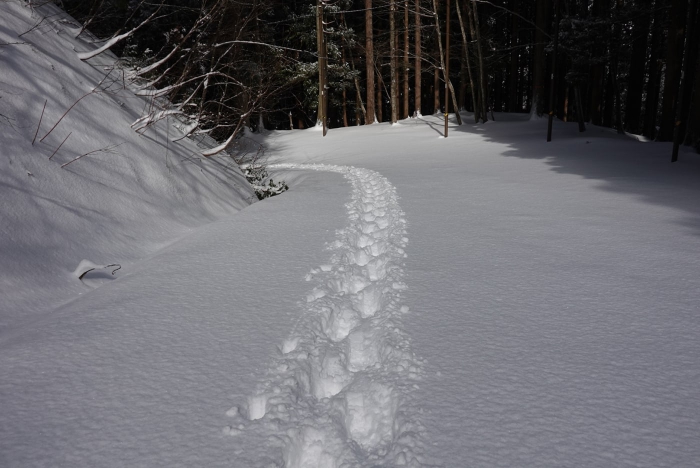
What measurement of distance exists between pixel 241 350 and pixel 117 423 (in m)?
0.73

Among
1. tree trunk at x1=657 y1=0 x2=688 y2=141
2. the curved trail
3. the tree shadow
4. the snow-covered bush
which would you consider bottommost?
the curved trail

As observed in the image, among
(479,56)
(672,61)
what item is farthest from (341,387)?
(479,56)

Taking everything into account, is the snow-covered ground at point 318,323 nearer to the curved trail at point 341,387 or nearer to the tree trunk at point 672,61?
the curved trail at point 341,387

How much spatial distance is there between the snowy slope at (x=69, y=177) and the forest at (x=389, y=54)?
0.66 metres

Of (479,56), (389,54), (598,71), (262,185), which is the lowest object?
(262,185)

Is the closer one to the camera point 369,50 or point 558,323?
point 558,323

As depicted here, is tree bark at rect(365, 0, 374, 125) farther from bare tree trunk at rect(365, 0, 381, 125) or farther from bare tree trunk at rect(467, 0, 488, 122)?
bare tree trunk at rect(467, 0, 488, 122)

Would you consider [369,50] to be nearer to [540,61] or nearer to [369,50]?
[369,50]

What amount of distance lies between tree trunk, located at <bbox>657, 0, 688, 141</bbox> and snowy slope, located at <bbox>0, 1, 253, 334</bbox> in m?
13.5

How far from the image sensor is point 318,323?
111 inches

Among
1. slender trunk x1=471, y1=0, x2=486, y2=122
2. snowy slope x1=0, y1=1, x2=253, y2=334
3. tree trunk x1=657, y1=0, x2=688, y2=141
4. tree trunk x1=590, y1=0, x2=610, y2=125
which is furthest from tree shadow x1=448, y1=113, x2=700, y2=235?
snowy slope x1=0, y1=1, x2=253, y2=334

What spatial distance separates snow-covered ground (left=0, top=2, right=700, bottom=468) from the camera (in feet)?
5.74

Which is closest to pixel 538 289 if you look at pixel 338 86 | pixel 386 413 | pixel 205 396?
pixel 386 413

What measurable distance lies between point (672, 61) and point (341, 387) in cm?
1529
